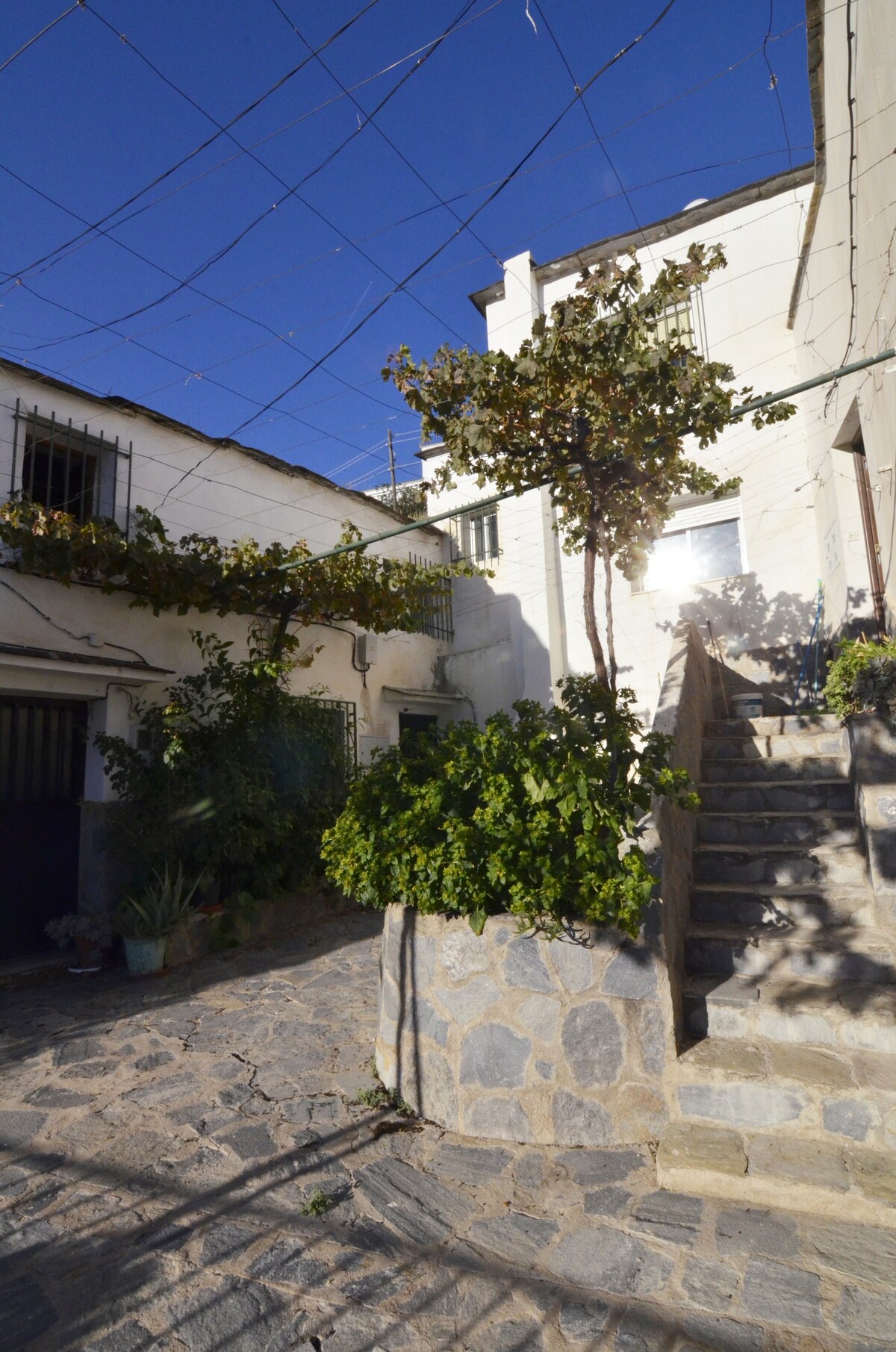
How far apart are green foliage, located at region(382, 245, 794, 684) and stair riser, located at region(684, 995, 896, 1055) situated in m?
2.12

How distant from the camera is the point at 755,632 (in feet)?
31.7

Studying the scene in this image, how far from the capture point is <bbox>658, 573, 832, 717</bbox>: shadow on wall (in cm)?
916

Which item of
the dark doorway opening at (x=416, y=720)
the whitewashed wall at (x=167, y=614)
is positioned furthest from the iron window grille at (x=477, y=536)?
the dark doorway opening at (x=416, y=720)

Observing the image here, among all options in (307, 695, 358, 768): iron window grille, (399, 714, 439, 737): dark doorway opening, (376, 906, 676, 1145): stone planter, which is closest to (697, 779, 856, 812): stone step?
(376, 906, 676, 1145): stone planter

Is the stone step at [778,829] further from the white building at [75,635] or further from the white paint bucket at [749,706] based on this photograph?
the white building at [75,635]

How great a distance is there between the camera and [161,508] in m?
8.45

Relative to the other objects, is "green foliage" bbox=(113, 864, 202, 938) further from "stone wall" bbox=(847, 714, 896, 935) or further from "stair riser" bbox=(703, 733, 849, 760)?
"stone wall" bbox=(847, 714, 896, 935)

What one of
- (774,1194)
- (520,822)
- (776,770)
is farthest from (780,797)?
(774,1194)

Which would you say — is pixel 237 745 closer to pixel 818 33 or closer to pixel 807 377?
pixel 807 377

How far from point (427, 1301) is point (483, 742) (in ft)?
7.77

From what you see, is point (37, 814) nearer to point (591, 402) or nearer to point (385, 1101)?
point (385, 1101)

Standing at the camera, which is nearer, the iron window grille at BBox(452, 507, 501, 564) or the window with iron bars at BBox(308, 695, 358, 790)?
the window with iron bars at BBox(308, 695, 358, 790)

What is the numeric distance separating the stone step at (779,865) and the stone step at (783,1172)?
1692mm

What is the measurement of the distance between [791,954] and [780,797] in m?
1.61
